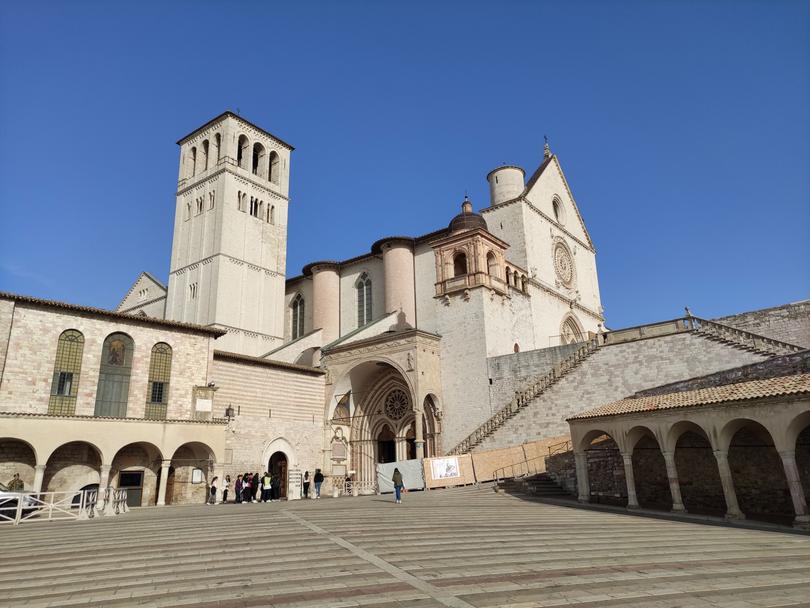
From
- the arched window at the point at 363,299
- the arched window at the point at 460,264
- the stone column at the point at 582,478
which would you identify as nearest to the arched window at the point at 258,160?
the arched window at the point at 363,299

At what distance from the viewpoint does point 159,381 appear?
20812 mm

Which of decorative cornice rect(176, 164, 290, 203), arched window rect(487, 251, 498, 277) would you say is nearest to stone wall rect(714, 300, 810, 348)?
arched window rect(487, 251, 498, 277)

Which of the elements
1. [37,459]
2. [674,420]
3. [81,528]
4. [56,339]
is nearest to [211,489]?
[37,459]

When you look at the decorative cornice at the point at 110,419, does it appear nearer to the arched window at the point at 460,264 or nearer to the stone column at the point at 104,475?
the stone column at the point at 104,475

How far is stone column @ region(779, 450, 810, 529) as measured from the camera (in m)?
11.7

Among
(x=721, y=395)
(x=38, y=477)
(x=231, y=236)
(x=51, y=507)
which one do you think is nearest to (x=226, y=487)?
(x=38, y=477)

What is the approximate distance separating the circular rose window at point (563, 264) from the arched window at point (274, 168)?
71.5ft

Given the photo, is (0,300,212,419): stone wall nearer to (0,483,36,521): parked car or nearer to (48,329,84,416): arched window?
(48,329,84,416): arched window

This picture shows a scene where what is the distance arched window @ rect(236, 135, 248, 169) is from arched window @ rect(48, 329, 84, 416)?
77.4 feet

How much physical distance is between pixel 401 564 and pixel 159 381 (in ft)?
54.3

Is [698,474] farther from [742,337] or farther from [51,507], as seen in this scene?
[51,507]

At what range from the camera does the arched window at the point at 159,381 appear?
803 inches

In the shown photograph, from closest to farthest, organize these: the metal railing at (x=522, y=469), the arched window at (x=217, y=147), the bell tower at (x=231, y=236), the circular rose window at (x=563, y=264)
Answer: the metal railing at (x=522, y=469)
the circular rose window at (x=563, y=264)
the bell tower at (x=231, y=236)
the arched window at (x=217, y=147)

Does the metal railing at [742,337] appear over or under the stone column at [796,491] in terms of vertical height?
over
